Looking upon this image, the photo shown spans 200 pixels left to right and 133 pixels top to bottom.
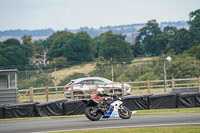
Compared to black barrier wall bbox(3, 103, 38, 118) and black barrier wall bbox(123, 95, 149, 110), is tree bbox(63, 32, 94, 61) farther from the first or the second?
black barrier wall bbox(3, 103, 38, 118)

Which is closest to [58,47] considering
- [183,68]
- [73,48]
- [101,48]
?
[73,48]

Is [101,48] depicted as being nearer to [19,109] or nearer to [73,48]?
[73,48]

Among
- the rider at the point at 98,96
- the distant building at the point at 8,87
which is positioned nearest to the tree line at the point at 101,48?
the distant building at the point at 8,87

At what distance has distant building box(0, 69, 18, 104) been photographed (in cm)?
2803

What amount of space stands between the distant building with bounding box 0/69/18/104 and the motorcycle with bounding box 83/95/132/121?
12.0m

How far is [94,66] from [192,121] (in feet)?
92.8

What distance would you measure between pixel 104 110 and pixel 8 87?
13.4m

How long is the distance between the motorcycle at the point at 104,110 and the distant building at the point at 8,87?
1195cm

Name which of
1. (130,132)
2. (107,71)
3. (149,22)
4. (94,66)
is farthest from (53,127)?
(149,22)

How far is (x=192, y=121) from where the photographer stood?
15.4m

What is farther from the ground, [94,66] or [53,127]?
[94,66]

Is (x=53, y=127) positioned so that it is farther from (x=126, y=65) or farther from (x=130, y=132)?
(x=126, y=65)

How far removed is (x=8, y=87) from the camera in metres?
29.2

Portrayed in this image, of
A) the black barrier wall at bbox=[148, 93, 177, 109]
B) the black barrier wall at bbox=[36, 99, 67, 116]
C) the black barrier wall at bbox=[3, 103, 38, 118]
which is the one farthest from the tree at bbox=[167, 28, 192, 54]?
the black barrier wall at bbox=[3, 103, 38, 118]
